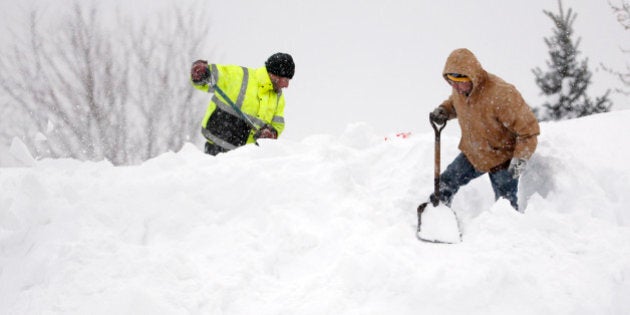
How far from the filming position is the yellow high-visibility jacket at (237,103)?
4.68 m

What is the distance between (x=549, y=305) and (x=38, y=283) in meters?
2.75

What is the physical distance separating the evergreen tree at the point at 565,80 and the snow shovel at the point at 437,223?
353 inches

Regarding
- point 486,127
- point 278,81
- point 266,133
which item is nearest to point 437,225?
point 486,127

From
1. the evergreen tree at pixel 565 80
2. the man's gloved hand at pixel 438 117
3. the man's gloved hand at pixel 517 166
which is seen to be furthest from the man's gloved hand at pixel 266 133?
the evergreen tree at pixel 565 80

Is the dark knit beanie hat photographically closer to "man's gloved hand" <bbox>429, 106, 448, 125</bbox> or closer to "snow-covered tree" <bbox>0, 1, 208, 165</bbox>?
"man's gloved hand" <bbox>429, 106, 448, 125</bbox>

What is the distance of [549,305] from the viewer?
2.30m

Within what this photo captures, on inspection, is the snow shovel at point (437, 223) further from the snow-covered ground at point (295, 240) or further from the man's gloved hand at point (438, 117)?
the man's gloved hand at point (438, 117)

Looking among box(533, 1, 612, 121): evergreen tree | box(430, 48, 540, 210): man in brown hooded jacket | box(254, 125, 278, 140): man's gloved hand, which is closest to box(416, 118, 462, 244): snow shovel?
box(430, 48, 540, 210): man in brown hooded jacket

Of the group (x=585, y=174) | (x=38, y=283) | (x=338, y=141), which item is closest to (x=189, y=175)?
(x=38, y=283)

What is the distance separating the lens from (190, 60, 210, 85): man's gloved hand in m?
4.47

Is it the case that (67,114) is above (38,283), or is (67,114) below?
below

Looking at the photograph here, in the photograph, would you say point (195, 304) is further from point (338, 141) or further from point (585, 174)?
point (585, 174)

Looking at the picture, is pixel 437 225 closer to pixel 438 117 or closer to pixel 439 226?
pixel 439 226

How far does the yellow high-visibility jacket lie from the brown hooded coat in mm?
1960
